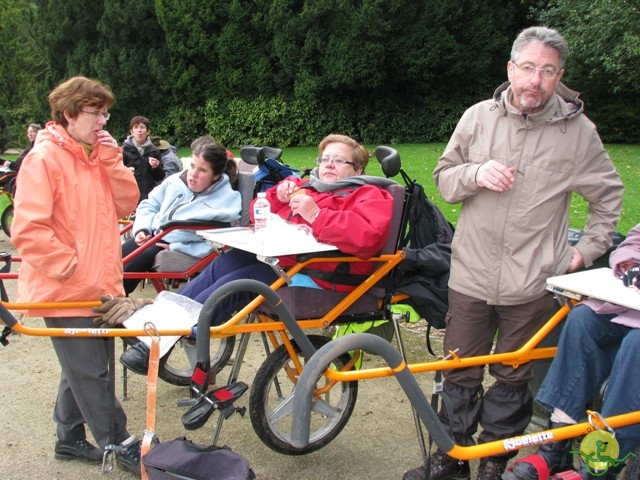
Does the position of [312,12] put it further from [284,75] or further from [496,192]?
[496,192]

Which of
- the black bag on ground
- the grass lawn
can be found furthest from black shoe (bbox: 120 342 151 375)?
the grass lawn

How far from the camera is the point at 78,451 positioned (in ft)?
11.0

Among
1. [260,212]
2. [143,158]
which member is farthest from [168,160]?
[260,212]

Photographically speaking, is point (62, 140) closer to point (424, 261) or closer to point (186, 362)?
point (424, 261)

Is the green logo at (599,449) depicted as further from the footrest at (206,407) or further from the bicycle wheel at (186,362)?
the bicycle wheel at (186,362)

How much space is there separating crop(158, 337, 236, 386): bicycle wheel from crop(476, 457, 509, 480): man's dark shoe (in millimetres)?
1763

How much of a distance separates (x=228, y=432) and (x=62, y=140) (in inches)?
71.8

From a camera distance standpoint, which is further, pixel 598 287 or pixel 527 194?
pixel 527 194

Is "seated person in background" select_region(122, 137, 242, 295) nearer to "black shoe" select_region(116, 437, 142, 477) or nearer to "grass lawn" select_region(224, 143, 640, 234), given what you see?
"black shoe" select_region(116, 437, 142, 477)

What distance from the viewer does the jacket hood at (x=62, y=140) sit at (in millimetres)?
2928

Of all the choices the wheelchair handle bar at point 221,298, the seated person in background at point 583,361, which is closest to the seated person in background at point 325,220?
the wheelchair handle bar at point 221,298

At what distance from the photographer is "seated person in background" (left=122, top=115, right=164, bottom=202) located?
7828 millimetres

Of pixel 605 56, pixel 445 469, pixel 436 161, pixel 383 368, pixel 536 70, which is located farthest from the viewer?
pixel 605 56

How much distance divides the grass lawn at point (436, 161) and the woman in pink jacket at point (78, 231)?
6.45 meters
